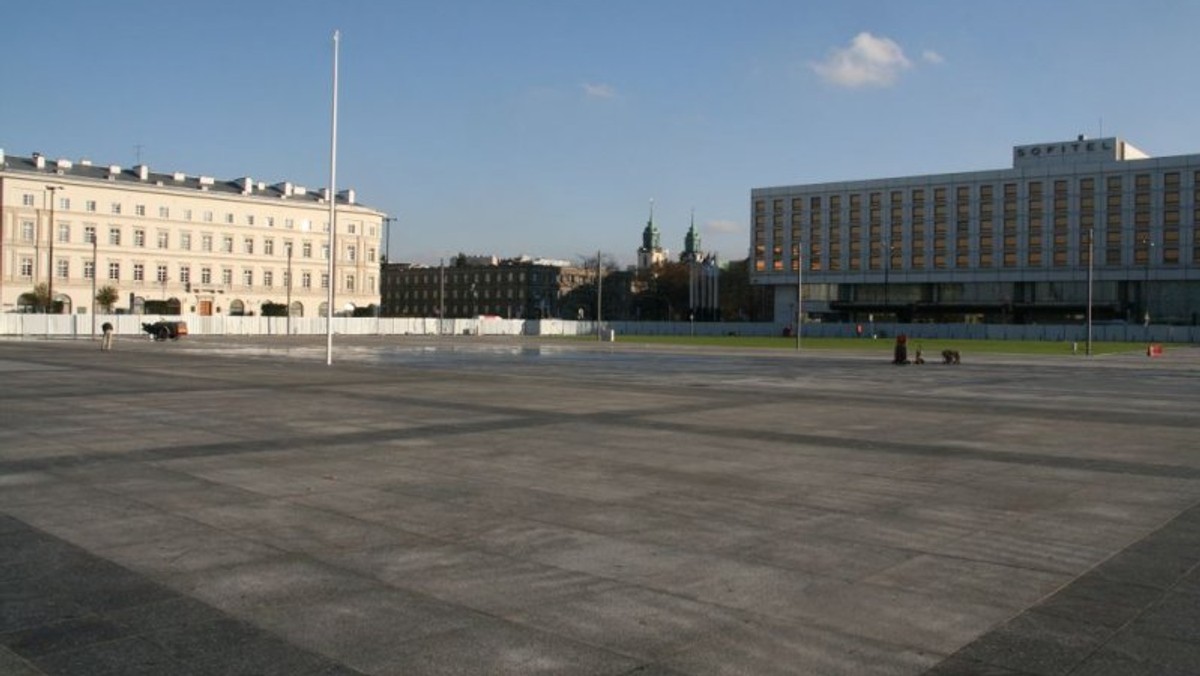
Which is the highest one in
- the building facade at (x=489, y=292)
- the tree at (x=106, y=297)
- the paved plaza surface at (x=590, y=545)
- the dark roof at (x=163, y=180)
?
the dark roof at (x=163, y=180)

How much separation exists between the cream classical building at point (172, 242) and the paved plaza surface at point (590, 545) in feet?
313

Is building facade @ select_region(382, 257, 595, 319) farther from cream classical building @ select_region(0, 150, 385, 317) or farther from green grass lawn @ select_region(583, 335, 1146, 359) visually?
green grass lawn @ select_region(583, 335, 1146, 359)

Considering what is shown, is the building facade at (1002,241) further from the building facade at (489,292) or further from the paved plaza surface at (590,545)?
the paved plaza surface at (590,545)

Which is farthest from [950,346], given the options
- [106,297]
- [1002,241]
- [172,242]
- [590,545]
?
[172,242]

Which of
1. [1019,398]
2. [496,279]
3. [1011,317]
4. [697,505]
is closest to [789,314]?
[1011,317]

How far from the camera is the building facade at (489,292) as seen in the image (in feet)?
583

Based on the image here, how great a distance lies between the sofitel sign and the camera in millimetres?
132500

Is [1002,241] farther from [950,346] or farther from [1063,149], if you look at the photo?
[950,346]

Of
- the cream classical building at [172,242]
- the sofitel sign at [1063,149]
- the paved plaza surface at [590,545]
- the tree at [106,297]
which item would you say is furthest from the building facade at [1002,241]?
the paved plaza surface at [590,545]

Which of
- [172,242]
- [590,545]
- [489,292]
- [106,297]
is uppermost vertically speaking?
[172,242]

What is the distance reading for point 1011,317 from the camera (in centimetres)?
12156

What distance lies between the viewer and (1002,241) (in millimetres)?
122750

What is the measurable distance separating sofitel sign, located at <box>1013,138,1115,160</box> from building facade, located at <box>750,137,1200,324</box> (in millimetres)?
197

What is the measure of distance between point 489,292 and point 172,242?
68461mm
